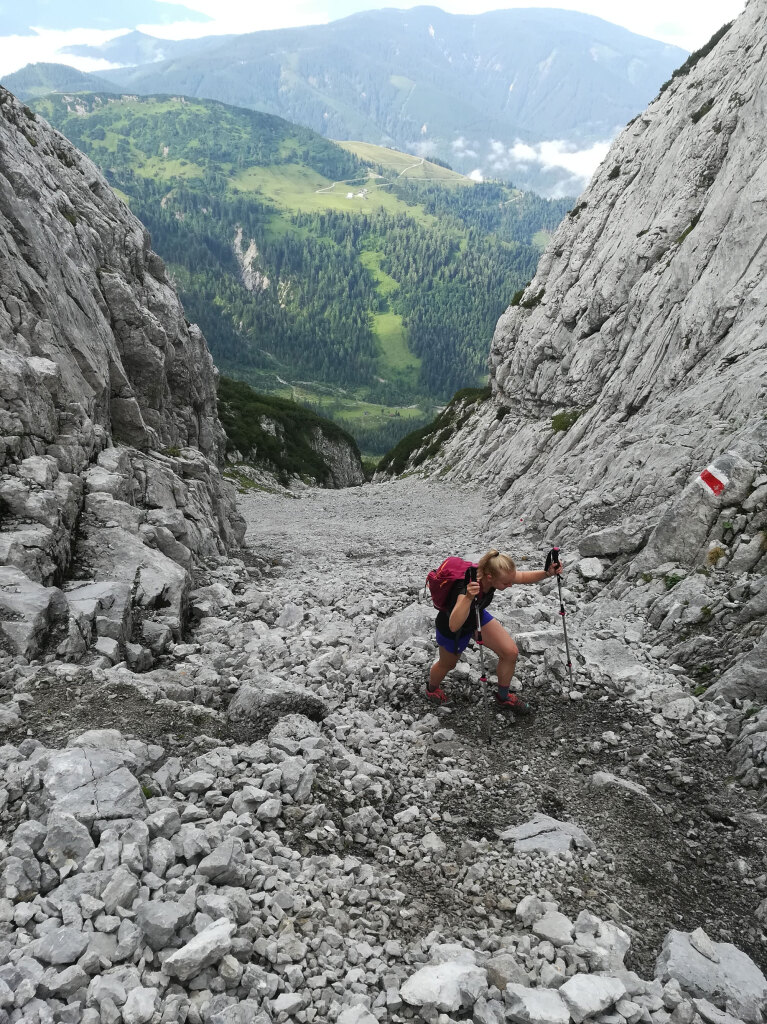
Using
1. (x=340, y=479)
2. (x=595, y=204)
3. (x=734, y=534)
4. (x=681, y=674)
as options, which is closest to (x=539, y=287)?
(x=595, y=204)

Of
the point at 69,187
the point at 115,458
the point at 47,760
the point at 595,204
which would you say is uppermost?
the point at 595,204

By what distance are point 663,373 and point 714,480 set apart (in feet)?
71.5

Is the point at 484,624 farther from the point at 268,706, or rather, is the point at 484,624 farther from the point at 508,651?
the point at 268,706

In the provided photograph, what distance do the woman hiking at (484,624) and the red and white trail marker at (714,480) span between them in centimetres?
733

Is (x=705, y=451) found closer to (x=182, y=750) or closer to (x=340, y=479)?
(x=182, y=750)

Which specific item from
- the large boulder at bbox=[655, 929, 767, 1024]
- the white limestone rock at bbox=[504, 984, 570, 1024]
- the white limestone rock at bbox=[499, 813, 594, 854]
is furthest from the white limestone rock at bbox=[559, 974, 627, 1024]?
the white limestone rock at bbox=[499, 813, 594, 854]

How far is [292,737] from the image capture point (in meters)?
8.99

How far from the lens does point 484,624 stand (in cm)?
1057

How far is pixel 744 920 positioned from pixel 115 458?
18656 mm

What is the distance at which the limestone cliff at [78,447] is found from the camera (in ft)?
38.5

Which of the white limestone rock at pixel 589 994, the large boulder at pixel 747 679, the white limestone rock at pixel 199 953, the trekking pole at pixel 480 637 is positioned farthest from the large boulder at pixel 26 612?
the large boulder at pixel 747 679

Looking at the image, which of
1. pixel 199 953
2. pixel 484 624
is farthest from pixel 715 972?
pixel 484 624

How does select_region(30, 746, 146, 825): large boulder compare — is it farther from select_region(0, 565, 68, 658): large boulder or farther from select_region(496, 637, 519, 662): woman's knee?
select_region(496, 637, 519, 662): woman's knee

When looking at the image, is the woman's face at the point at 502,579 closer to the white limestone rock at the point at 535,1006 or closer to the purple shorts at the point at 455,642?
the purple shorts at the point at 455,642
